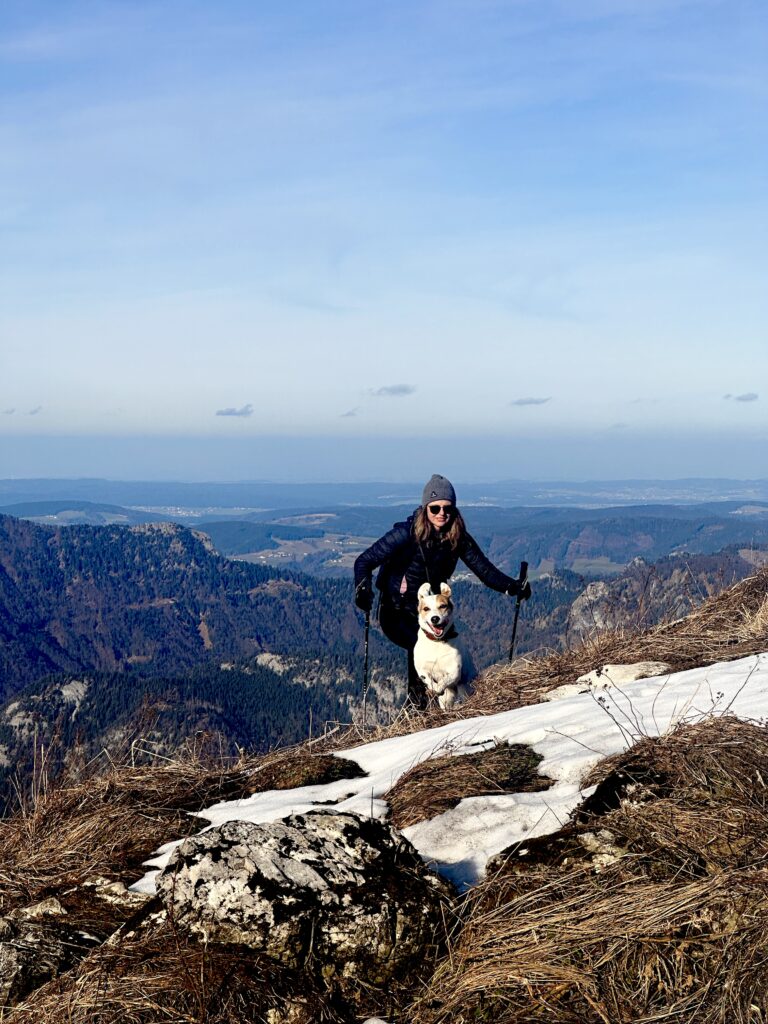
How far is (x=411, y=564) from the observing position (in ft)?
33.1

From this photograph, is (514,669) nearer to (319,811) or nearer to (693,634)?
(693,634)

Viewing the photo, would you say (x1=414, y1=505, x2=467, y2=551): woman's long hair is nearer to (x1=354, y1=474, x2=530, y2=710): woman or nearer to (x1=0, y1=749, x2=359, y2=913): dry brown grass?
(x1=354, y1=474, x2=530, y2=710): woman

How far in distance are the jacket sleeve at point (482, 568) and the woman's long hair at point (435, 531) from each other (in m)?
0.15

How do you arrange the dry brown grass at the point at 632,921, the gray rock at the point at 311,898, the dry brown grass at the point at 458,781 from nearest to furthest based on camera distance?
the dry brown grass at the point at 632,921 < the gray rock at the point at 311,898 < the dry brown grass at the point at 458,781

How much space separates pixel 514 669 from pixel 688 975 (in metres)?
6.84

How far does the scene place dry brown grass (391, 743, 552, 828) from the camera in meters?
4.48

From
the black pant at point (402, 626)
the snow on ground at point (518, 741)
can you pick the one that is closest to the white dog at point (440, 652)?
the black pant at point (402, 626)

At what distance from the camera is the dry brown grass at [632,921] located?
2568 mm

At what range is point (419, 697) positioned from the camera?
31.4 ft

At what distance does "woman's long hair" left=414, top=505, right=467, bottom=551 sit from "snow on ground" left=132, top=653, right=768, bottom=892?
3002mm

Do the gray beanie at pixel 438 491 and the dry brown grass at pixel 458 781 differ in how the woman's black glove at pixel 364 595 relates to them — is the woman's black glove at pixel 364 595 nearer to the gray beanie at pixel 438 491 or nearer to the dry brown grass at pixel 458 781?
the gray beanie at pixel 438 491

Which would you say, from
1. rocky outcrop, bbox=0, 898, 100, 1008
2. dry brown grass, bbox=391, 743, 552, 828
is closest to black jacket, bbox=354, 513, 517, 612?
dry brown grass, bbox=391, 743, 552, 828

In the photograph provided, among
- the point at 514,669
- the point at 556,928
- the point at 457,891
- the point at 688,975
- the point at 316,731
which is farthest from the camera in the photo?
the point at 514,669

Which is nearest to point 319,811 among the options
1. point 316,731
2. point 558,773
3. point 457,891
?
point 457,891
